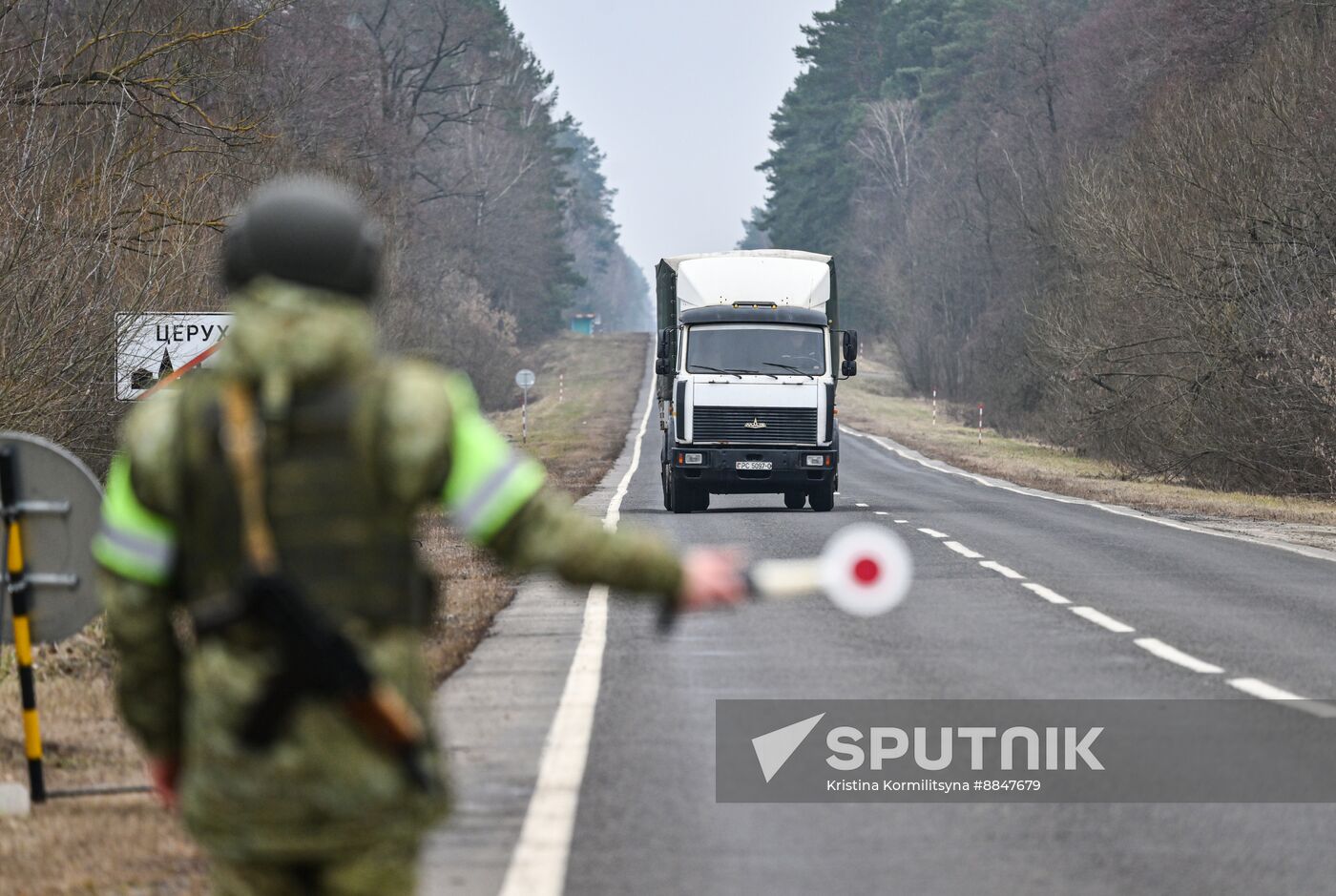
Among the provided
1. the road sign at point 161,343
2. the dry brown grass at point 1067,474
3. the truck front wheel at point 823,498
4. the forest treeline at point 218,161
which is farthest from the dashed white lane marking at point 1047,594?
the truck front wheel at point 823,498

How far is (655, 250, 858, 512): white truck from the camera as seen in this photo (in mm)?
A: 26828

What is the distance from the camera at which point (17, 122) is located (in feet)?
67.4

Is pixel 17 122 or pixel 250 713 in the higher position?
pixel 17 122

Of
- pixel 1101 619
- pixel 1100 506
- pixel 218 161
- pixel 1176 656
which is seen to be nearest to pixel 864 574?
pixel 1176 656

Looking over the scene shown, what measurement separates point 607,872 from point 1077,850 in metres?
1.54

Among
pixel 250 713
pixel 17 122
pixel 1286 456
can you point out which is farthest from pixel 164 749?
pixel 1286 456

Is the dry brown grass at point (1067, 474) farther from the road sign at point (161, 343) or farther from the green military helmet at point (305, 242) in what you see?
the green military helmet at point (305, 242)

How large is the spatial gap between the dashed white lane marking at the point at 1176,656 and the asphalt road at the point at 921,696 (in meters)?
0.04

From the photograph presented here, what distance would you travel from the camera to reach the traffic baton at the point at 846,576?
11.1 ft

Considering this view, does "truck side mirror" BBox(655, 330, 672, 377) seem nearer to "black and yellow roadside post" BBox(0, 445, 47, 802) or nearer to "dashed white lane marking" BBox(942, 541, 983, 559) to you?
"dashed white lane marking" BBox(942, 541, 983, 559)

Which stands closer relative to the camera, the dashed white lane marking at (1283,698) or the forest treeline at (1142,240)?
the dashed white lane marking at (1283,698)

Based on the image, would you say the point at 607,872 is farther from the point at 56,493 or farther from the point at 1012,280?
the point at 1012,280

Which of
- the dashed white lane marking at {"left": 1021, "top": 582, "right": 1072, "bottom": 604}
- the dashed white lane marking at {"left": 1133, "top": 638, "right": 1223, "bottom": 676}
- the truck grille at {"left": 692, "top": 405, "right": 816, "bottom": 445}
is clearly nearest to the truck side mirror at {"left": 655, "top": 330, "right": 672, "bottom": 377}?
the truck grille at {"left": 692, "top": 405, "right": 816, "bottom": 445}

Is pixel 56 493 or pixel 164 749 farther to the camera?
pixel 56 493
